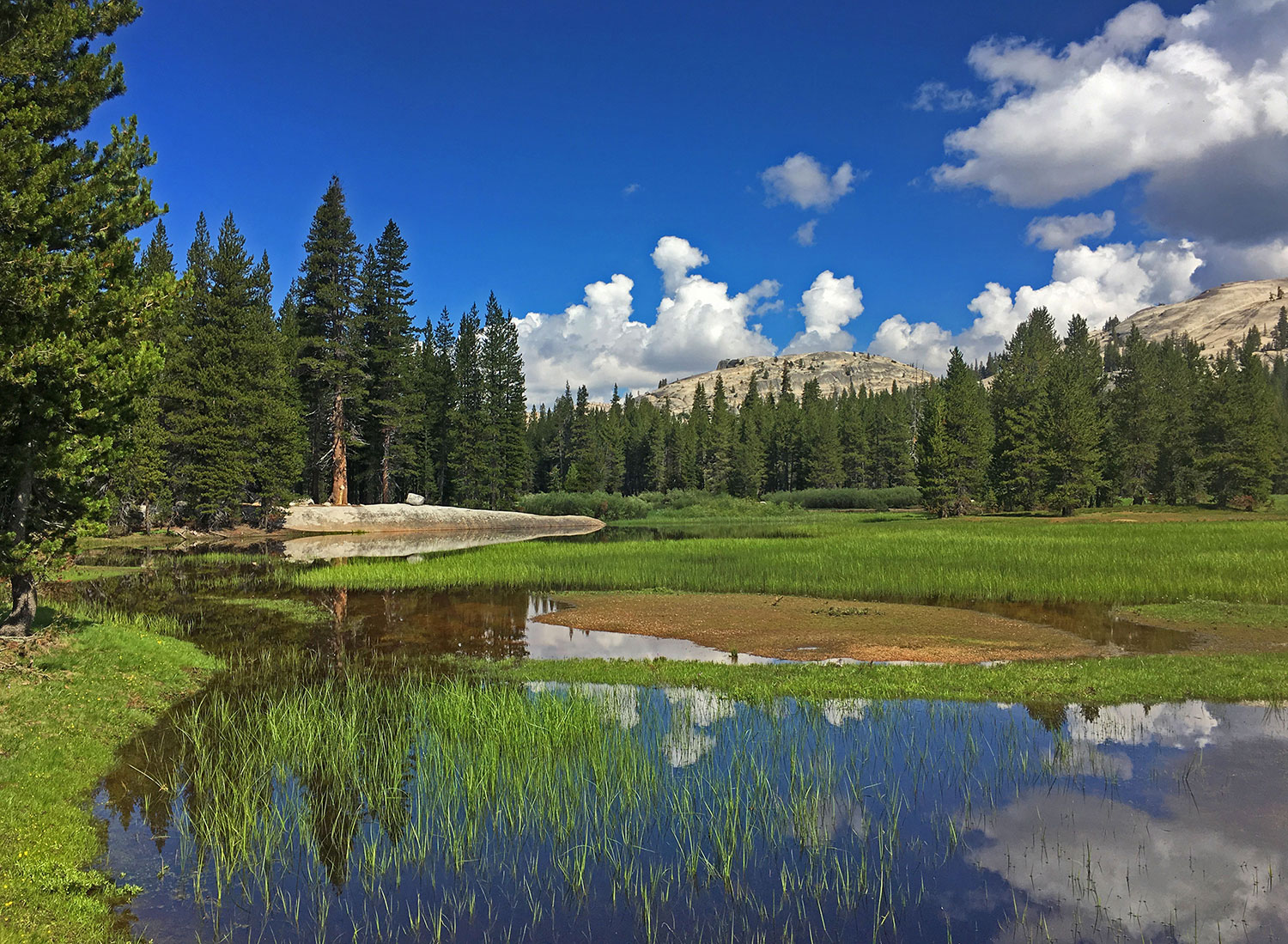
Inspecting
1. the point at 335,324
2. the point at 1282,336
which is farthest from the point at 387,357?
the point at 1282,336

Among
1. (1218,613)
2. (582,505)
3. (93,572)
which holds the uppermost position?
(582,505)

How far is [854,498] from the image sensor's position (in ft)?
321

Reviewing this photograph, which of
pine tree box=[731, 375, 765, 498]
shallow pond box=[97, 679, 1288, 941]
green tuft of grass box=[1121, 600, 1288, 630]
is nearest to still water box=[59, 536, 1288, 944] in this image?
shallow pond box=[97, 679, 1288, 941]

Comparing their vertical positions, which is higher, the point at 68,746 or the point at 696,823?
the point at 68,746

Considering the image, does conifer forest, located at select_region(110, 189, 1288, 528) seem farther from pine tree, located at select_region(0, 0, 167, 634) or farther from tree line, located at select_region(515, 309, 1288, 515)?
pine tree, located at select_region(0, 0, 167, 634)

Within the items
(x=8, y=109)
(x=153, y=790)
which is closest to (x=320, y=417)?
(x=8, y=109)

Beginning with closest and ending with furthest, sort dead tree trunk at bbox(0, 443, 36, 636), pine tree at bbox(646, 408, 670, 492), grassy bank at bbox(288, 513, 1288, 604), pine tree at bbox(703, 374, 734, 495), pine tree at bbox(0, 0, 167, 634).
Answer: pine tree at bbox(0, 0, 167, 634) → dead tree trunk at bbox(0, 443, 36, 636) → grassy bank at bbox(288, 513, 1288, 604) → pine tree at bbox(703, 374, 734, 495) → pine tree at bbox(646, 408, 670, 492)

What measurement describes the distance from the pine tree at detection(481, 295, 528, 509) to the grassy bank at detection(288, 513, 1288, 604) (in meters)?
39.2

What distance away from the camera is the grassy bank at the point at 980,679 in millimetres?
13523

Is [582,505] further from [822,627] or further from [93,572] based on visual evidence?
[822,627]

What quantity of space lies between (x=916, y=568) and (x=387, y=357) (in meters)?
48.3

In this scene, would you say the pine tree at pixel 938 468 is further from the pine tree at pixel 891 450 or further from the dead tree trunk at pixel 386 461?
the dead tree trunk at pixel 386 461

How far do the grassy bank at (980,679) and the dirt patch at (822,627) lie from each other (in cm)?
209

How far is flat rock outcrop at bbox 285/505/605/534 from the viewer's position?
173 feet
